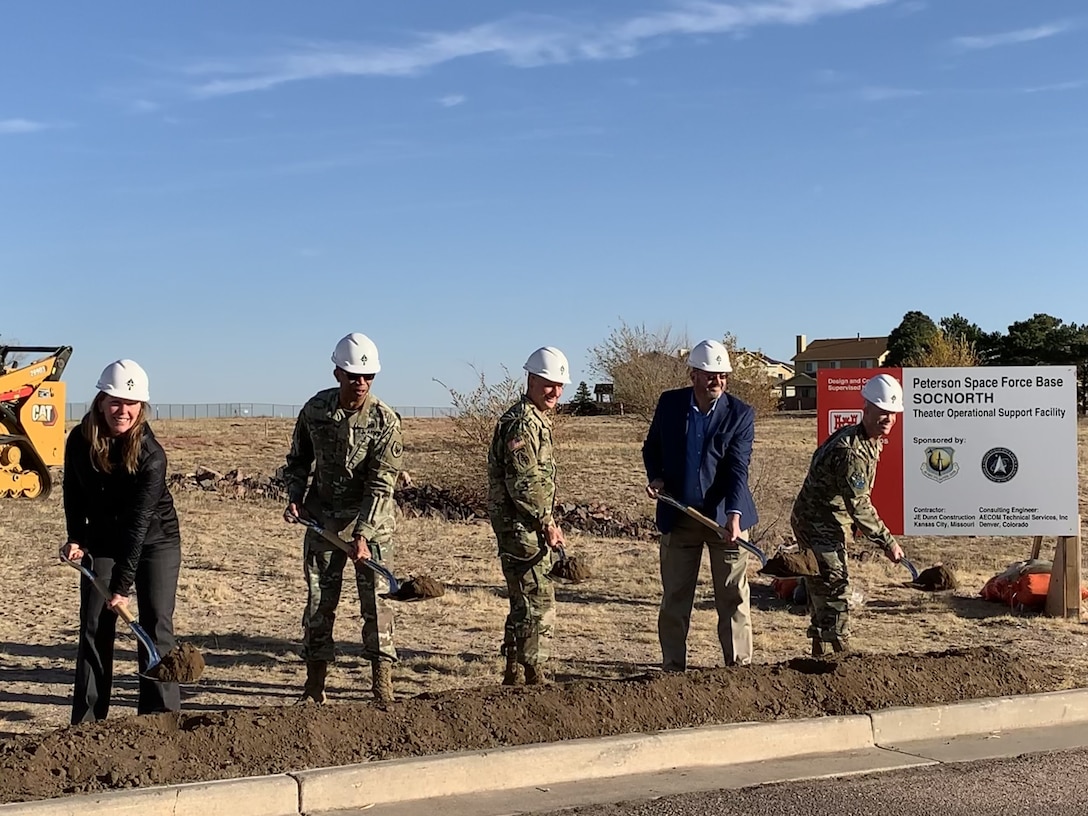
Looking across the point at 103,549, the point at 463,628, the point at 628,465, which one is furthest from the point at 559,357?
the point at 628,465

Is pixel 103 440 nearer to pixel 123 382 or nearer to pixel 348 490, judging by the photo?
pixel 123 382

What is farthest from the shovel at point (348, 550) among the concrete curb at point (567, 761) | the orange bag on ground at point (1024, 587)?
the orange bag on ground at point (1024, 587)

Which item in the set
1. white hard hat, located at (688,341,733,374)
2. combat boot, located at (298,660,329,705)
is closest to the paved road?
combat boot, located at (298,660,329,705)

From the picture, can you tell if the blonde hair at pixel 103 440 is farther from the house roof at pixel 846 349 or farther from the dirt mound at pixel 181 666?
the house roof at pixel 846 349

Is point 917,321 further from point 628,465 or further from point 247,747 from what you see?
point 247,747

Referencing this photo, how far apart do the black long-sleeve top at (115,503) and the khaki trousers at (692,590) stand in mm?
3163

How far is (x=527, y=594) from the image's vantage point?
24.3 feet

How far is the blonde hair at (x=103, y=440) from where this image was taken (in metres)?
6.18

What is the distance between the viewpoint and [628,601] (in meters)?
11.9

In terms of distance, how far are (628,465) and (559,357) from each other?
20084mm

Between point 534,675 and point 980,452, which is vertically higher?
point 980,452

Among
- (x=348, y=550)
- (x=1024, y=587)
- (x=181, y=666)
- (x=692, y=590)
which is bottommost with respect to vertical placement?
(x=1024, y=587)

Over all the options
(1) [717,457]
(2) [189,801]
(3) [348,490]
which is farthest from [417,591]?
(2) [189,801]

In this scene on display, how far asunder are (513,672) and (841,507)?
90.7 inches
